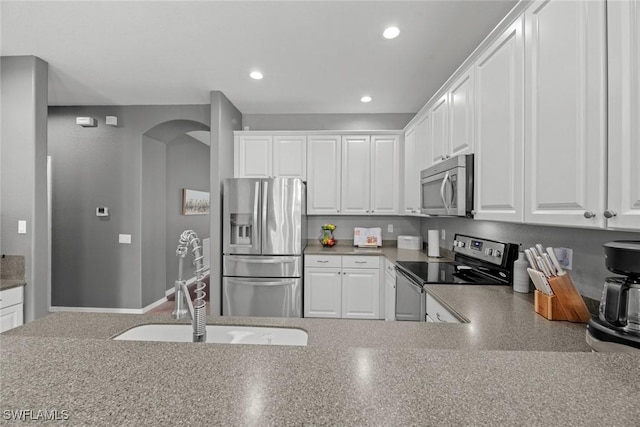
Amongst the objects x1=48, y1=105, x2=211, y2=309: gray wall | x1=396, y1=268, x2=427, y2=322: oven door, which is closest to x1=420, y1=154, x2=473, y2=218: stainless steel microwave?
x1=396, y1=268, x2=427, y2=322: oven door

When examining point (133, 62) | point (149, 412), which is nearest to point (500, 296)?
point (149, 412)

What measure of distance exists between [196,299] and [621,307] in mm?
1352

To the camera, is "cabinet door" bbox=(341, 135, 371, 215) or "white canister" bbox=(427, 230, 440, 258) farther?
"cabinet door" bbox=(341, 135, 371, 215)

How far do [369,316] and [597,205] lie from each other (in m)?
2.53

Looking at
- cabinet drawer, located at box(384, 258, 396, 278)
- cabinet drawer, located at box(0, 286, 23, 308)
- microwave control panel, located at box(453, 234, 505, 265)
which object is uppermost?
microwave control panel, located at box(453, 234, 505, 265)

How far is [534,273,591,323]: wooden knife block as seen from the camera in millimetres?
1281

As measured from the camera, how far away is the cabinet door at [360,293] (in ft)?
10.6

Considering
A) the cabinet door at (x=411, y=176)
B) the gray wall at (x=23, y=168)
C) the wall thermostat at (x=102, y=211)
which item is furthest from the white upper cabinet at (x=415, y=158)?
the wall thermostat at (x=102, y=211)

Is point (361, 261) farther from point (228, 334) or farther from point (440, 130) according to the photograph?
point (228, 334)

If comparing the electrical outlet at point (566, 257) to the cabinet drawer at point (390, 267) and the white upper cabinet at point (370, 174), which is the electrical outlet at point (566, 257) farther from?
the white upper cabinet at point (370, 174)

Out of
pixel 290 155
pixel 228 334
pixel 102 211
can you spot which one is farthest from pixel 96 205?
pixel 228 334

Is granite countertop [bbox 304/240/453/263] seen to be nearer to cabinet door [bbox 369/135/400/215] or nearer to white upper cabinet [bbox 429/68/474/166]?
cabinet door [bbox 369/135/400/215]

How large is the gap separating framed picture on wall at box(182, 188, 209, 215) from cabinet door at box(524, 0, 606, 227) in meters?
4.97

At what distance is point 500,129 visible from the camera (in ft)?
5.24
